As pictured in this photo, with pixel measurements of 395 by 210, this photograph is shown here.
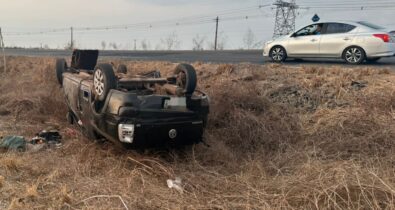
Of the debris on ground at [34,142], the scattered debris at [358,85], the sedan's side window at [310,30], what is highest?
the sedan's side window at [310,30]

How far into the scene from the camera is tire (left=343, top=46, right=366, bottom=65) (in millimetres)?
11852

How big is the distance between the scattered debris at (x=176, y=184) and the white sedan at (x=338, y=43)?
8.96 metres

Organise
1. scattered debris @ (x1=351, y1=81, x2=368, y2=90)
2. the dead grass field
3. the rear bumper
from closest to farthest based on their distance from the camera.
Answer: the dead grass field < scattered debris @ (x1=351, y1=81, x2=368, y2=90) < the rear bumper

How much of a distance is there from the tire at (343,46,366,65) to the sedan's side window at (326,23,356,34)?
24.9 inches

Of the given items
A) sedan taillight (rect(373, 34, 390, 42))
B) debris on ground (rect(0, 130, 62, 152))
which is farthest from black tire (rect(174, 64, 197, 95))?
sedan taillight (rect(373, 34, 390, 42))

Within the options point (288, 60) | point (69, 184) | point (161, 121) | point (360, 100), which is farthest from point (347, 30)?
point (69, 184)

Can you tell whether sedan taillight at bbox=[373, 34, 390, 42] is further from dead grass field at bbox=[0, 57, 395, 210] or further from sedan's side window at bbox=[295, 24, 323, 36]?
dead grass field at bbox=[0, 57, 395, 210]

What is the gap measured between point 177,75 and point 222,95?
7.63 ft

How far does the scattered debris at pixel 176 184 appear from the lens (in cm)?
446

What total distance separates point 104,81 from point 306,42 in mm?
9395

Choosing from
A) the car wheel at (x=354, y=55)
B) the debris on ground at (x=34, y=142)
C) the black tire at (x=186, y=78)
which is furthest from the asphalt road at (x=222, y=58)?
the debris on ground at (x=34, y=142)

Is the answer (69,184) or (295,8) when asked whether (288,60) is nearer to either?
(69,184)

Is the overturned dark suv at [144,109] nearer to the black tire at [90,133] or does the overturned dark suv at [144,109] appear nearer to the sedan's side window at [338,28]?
the black tire at [90,133]

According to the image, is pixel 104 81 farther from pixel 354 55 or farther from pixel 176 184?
pixel 354 55
